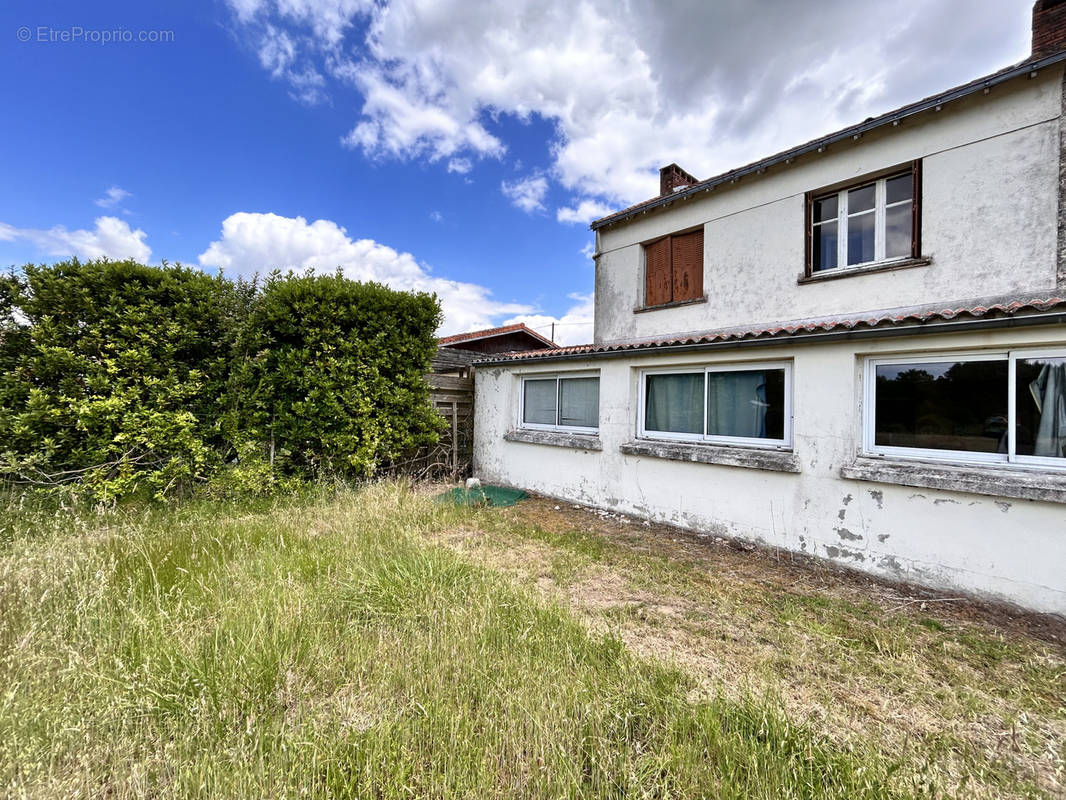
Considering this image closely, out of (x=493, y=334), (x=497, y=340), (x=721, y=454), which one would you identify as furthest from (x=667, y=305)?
(x=497, y=340)

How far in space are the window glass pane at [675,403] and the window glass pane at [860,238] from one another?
3.78 m

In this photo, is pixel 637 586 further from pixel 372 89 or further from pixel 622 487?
pixel 372 89

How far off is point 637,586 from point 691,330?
249 inches

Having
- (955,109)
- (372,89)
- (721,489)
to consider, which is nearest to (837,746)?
(721,489)

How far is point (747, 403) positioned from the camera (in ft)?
18.9

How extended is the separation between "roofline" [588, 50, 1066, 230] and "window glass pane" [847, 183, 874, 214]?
893mm

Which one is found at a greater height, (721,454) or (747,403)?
(747,403)

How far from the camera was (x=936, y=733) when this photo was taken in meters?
2.23

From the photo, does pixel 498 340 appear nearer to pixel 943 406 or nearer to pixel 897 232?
pixel 897 232

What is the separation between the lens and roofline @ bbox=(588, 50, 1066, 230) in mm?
5508

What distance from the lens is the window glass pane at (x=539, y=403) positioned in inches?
334

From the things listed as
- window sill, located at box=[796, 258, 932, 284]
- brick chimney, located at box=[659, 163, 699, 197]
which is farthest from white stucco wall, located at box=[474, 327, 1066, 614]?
brick chimney, located at box=[659, 163, 699, 197]

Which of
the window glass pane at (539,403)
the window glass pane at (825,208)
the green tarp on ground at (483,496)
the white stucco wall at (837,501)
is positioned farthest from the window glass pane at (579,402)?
the window glass pane at (825,208)

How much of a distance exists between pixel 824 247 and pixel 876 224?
0.76m
